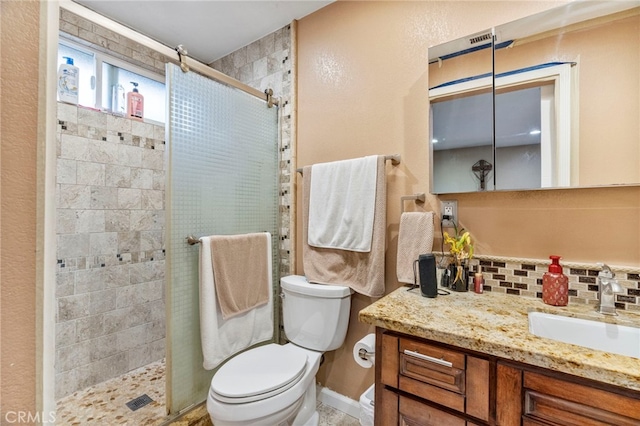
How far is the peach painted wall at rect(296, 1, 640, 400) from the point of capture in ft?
3.64

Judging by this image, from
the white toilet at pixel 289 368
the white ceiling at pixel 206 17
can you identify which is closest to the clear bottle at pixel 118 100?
the white ceiling at pixel 206 17

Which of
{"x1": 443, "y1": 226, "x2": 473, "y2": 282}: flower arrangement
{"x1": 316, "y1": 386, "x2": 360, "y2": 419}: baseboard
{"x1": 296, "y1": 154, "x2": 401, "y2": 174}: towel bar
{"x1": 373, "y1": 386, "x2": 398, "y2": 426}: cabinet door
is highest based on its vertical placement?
{"x1": 296, "y1": 154, "x2": 401, "y2": 174}: towel bar

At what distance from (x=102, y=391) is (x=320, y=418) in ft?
4.60

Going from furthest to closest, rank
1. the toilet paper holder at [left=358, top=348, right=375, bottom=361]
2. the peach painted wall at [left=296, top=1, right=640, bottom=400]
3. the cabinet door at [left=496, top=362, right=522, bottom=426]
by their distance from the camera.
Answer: the toilet paper holder at [left=358, top=348, right=375, bottom=361], the peach painted wall at [left=296, top=1, right=640, bottom=400], the cabinet door at [left=496, top=362, right=522, bottom=426]

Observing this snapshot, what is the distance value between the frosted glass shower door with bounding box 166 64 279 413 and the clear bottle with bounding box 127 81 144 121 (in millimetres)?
851

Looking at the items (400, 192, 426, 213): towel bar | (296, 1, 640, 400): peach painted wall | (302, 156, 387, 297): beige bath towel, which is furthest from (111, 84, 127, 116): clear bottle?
(400, 192, 426, 213): towel bar

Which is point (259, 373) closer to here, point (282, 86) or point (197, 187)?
point (197, 187)

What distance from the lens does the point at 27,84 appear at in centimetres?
42

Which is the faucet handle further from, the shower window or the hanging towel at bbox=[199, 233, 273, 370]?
the shower window

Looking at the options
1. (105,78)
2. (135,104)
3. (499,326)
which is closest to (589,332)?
(499,326)

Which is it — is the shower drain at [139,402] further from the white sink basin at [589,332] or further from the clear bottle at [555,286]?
the clear bottle at [555,286]

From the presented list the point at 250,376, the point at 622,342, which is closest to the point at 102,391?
the point at 250,376

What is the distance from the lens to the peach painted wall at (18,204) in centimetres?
40

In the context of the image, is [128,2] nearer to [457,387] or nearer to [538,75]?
[538,75]
